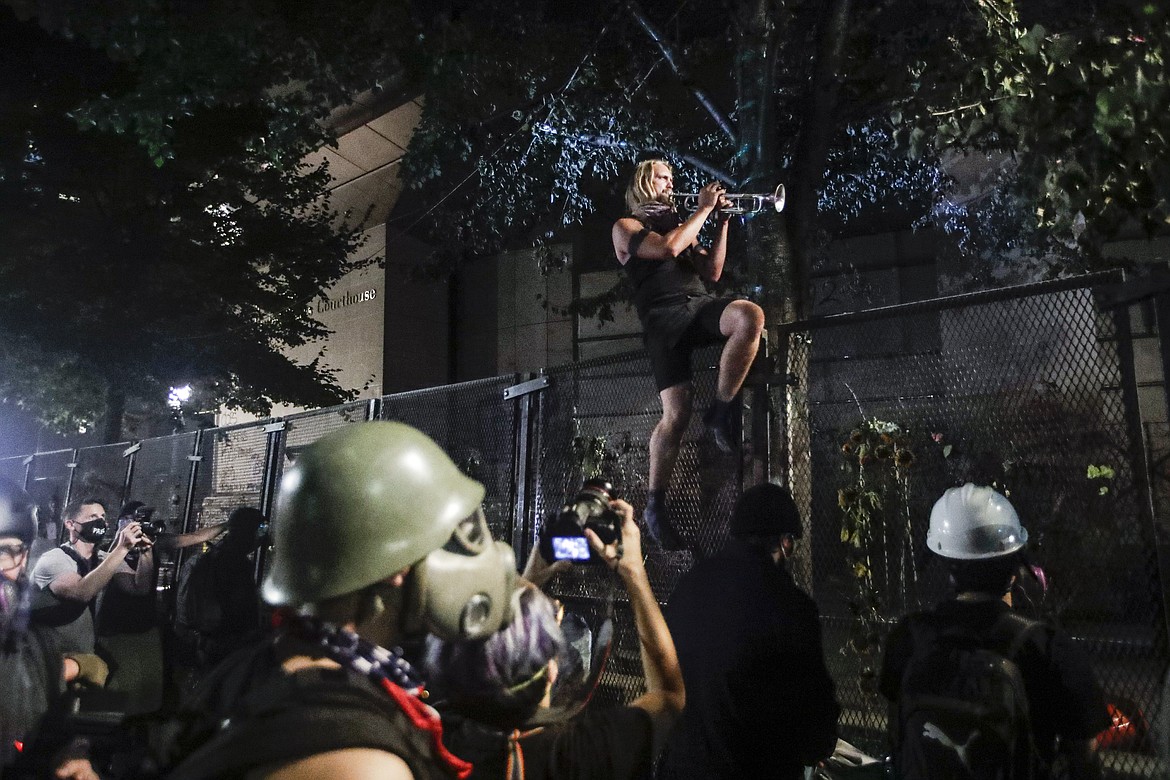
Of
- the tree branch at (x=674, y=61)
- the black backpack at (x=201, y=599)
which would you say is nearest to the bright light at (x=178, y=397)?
the black backpack at (x=201, y=599)

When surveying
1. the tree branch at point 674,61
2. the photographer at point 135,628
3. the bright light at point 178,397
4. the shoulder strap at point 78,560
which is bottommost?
the photographer at point 135,628

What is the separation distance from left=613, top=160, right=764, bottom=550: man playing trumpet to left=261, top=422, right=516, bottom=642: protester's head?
105 inches

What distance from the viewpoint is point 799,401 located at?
4.39 m

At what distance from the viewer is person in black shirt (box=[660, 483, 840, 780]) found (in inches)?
121

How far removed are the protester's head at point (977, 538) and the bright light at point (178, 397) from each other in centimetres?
1814

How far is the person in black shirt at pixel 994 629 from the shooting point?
2746 mm

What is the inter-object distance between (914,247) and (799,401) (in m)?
14.1

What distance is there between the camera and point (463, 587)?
179cm

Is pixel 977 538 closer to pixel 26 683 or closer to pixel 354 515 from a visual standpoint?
pixel 354 515

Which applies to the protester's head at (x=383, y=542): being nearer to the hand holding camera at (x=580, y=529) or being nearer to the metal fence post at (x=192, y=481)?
the hand holding camera at (x=580, y=529)

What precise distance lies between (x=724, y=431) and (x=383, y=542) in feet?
9.67

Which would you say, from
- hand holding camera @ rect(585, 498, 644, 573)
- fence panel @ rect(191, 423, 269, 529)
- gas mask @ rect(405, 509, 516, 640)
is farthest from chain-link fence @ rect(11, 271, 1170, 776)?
fence panel @ rect(191, 423, 269, 529)

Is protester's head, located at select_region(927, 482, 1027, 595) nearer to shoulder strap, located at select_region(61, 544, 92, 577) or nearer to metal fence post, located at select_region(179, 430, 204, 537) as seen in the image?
shoulder strap, located at select_region(61, 544, 92, 577)

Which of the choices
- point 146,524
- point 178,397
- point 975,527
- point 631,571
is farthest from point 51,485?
point 975,527
